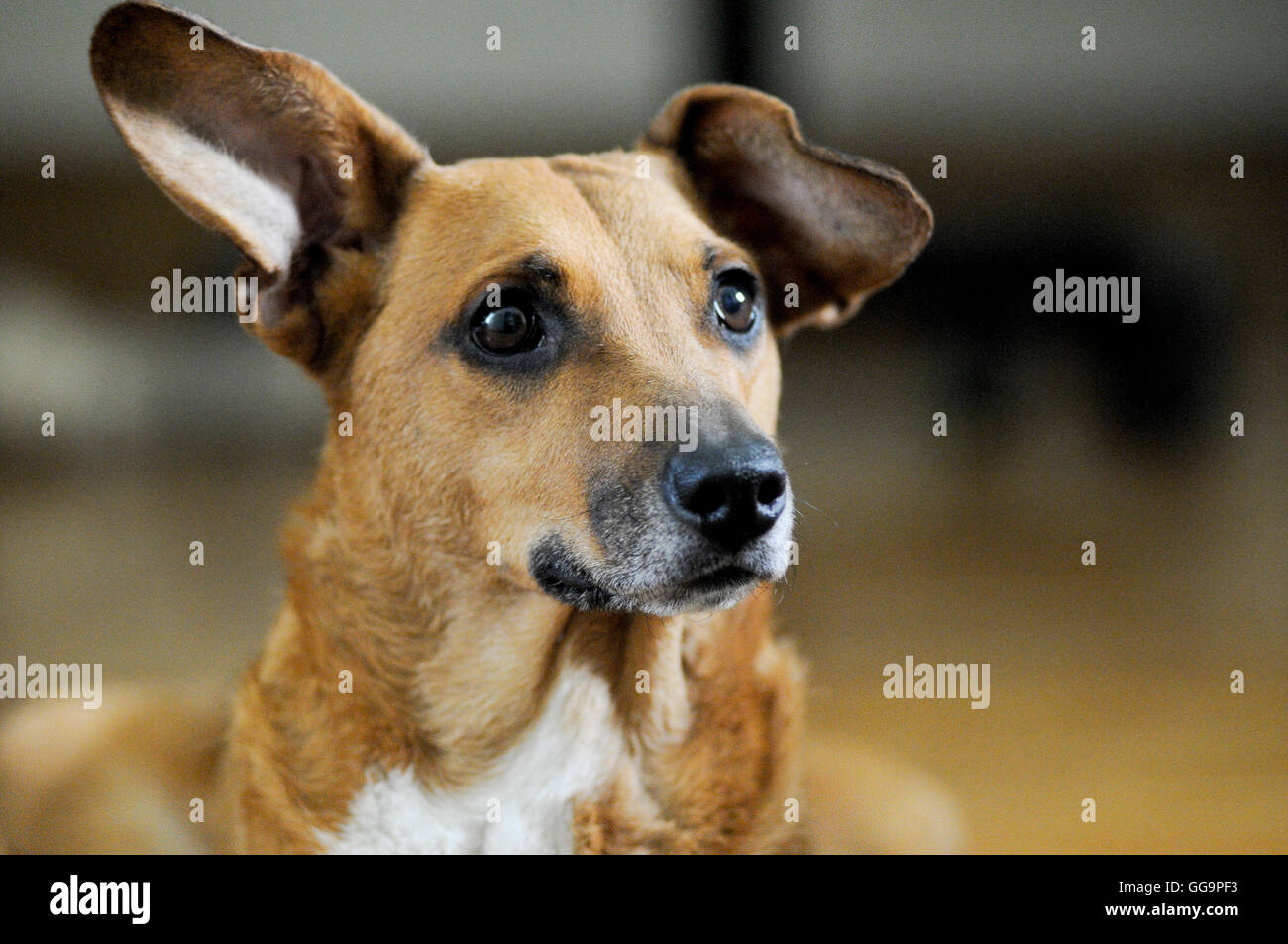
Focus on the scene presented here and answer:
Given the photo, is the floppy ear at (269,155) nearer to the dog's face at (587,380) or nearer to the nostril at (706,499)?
the dog's face at (587,380)

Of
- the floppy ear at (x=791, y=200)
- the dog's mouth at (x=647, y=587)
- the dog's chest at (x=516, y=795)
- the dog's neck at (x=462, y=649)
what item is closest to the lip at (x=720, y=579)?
the dog's mouth at (x=647, y=587)

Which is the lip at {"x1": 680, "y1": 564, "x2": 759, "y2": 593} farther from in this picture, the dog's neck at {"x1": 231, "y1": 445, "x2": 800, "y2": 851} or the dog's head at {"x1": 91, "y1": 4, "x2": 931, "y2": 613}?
the dog's neck at {"x1": 231, "y1": 445, "x2": 800, "y2": 851}

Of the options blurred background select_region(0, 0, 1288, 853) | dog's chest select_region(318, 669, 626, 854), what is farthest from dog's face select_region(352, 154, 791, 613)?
blurred background select_region(0, 0, 1288, 853)

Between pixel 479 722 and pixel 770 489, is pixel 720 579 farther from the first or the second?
pixel 479 722

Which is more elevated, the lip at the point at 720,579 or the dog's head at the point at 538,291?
the dog's head at the point at 538,291

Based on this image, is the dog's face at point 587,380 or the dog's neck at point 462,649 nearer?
the dog's face at point 587,380

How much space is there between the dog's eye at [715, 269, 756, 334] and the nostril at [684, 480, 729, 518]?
416 millimetres

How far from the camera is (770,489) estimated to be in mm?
1258

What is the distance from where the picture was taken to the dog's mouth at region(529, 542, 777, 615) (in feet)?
4.25

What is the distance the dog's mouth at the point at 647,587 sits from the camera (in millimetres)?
1297

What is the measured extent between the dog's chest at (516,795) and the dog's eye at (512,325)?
499 millimetres
